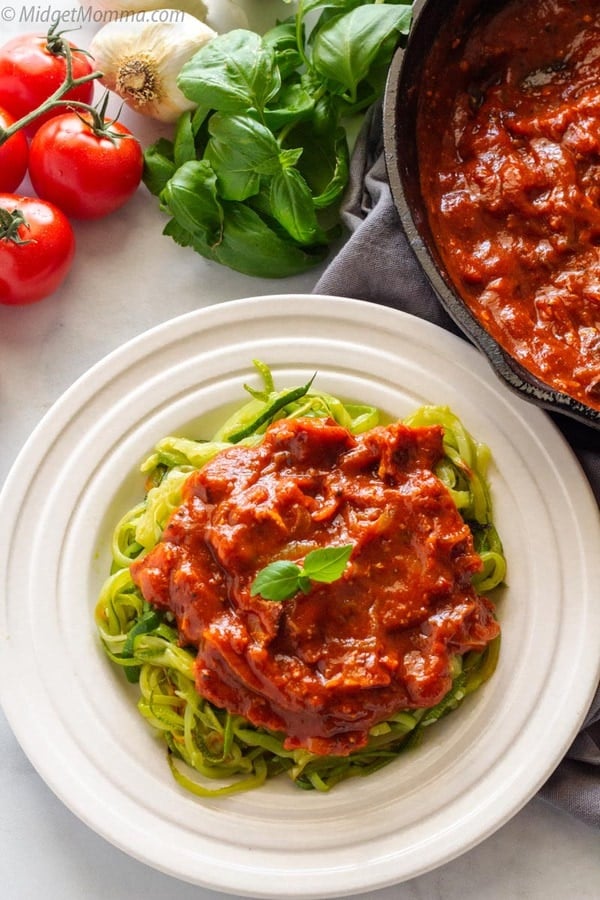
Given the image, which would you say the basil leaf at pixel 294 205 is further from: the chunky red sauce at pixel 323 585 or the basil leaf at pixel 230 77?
the chunky red sauce at pixel 323 585

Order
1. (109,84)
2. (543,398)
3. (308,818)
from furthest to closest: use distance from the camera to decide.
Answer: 1. (109,84)
2. (308,818)
3. (543,398)

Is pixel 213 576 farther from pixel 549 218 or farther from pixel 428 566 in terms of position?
pixel 549 218

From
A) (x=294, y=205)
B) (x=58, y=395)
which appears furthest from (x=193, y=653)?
(x=294, y=205)

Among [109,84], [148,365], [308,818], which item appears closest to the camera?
[308,818]

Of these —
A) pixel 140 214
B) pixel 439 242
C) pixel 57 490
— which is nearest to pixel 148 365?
pixel 57 490
